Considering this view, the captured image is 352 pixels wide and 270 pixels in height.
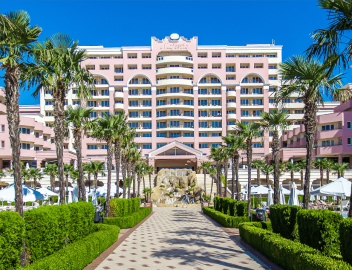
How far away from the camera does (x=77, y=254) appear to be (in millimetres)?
11023

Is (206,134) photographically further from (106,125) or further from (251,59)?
(106,125)

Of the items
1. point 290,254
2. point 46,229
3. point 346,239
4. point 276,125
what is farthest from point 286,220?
point 276,125

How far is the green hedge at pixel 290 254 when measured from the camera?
8.47 meters

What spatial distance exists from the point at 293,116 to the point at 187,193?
119ft

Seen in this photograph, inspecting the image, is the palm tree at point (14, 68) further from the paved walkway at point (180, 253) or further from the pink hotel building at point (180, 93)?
the pink hotel building at point (180, 93)

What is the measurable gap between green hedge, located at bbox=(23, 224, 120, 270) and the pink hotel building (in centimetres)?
6402

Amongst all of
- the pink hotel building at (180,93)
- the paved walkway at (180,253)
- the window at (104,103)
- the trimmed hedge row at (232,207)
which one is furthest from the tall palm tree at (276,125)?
the window at (104,103)

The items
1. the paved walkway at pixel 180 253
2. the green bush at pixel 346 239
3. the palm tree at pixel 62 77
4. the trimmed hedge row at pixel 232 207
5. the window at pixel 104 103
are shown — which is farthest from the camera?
the window at pixel 104 103

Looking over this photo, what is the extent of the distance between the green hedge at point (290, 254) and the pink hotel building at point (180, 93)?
211 ft

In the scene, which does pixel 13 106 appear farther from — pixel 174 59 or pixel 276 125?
pixel 174 59

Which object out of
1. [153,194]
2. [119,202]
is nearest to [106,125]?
[119,202]

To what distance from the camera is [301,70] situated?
15516 mm

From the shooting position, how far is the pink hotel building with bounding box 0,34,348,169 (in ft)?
263

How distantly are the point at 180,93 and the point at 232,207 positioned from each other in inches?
2195
